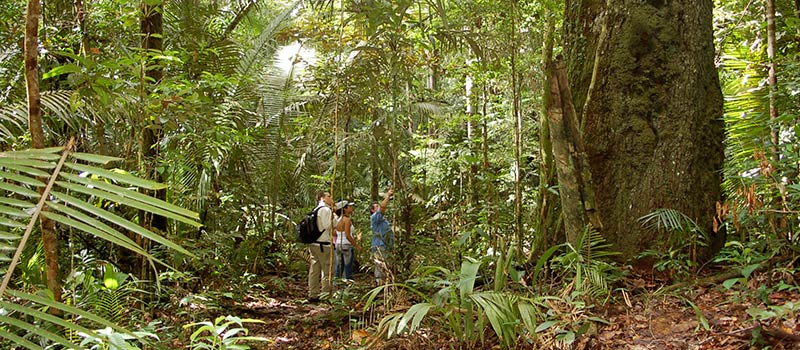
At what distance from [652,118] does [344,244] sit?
4783 millimetres

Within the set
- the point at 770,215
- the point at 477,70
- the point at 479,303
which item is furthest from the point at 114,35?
the point at 770,215

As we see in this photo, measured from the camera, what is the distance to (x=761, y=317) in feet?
10.7

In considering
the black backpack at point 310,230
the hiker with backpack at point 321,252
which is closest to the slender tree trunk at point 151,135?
the black backpack at point 310,230

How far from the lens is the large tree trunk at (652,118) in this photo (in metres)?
4.73

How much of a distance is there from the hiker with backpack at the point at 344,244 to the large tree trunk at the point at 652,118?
3874 mm

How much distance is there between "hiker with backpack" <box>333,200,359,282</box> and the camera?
808 cm

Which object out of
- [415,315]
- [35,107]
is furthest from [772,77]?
[35,107]

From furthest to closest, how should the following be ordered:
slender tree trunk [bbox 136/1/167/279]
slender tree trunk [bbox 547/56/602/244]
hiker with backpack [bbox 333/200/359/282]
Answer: hiker with backpack [bbox 333/200/359/282] → slender tree trunk [bbox 136/1/167/279] → slender tree trunk [bbox 547/56/602/244]

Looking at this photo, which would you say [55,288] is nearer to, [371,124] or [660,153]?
[660,153]

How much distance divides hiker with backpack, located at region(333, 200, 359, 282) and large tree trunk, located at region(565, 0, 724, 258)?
3.87m

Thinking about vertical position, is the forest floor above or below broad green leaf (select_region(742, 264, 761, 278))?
below

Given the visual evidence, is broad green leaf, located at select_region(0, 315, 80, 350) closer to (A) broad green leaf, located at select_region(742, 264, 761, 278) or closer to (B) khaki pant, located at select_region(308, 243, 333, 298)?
(A) broad green leaf, located at select_region(742, 264, 761, 278)

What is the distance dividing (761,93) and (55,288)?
574cm

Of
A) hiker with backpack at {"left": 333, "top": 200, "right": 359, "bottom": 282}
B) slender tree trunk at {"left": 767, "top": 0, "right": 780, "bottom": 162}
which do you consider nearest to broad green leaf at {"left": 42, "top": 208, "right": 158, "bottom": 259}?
slender tree trunk at {"left": 767, "top": 0, "right": 780, "bottom": 162}
